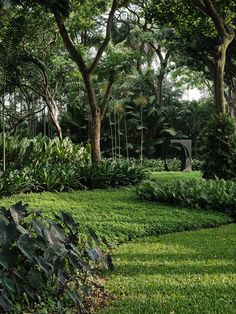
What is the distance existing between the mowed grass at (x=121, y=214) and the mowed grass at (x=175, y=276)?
43cm

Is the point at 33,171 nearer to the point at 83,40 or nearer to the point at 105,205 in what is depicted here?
the point at 105,205

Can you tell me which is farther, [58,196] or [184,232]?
[58,196]

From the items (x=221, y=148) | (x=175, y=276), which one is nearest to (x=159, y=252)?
(x=175, y=276)

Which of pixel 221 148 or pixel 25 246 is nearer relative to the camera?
pixel 25 246

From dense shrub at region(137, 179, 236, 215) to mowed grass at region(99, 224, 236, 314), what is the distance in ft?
6.77

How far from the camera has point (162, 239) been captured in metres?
6.57

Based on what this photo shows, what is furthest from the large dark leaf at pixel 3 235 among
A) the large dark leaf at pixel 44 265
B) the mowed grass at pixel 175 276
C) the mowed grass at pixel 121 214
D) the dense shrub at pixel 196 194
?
the dense shrub at pixel 196 194

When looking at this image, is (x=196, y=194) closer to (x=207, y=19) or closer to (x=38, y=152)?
(x=38, y=152)

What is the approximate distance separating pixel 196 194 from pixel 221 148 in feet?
8.90

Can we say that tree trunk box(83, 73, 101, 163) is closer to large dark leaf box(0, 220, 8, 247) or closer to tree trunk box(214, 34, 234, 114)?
tree trunk box(214, 34, 234, 114)

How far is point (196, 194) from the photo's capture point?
29.8 ft

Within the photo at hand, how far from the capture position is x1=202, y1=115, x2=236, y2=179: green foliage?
1130 cm

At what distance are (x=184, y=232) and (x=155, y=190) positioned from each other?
2.35m

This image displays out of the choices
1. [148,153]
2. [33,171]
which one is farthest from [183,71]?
[33,171]
